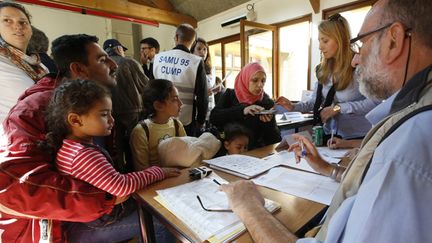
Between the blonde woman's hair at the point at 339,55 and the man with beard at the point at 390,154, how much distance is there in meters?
1.05

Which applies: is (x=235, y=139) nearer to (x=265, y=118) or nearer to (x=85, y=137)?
(x=265, y=118)

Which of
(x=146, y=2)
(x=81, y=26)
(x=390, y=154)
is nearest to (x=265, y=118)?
(x=390, y=154)

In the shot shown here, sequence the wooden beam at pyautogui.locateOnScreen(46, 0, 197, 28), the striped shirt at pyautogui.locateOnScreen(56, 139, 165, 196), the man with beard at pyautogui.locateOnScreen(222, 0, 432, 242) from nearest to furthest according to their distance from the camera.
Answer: the man with beard at pyautogui.locateOnScreen(222, 0, 432, 242), the striped shirt at pyautogui.locateOnScreen(56, 139, 165, 196), the wooden beam at pyautogui.locateOnScreen(46, 0, 197, 28)

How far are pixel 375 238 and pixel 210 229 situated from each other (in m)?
0.44

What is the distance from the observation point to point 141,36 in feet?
25.2

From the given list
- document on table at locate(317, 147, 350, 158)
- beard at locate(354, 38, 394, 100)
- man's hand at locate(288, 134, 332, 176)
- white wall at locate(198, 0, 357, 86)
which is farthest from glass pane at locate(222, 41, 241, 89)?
beard at locate(354, 38, 394, 100)

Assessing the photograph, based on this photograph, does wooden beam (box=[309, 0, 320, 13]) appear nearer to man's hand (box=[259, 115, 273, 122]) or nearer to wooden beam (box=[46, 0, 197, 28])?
man's hand (box=[259, 115, 273, 122])

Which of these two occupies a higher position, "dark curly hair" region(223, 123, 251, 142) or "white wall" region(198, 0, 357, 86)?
"white wall" region(198, 0, 357, 86)

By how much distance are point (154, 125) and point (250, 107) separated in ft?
2.33

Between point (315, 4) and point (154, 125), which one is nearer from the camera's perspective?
point (154, 125)

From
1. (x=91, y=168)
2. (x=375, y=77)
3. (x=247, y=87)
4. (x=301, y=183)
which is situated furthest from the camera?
(x=247, y=87)

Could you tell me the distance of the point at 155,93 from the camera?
1.73 meters

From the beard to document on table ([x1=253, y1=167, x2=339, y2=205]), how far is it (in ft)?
1.37

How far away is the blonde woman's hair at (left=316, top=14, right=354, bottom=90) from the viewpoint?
1.70 metres
